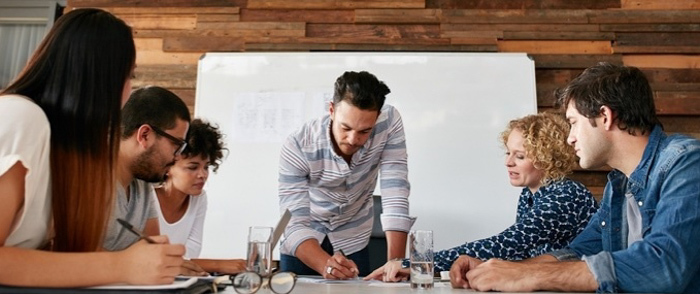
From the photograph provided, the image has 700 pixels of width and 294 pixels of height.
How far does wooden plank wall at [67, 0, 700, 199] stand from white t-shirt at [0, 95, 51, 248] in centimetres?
252

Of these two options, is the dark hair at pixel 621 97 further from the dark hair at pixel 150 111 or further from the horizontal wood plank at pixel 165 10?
the horizontal wood plank at pixel 165 10

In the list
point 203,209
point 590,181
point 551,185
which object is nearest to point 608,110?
point 551,185

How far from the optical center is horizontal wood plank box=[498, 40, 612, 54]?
10.9ft

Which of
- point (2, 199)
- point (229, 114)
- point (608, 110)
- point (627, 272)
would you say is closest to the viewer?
point (2, 199)

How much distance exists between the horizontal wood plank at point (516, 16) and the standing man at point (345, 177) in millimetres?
1429

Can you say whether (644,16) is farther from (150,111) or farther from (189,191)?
(150,111)

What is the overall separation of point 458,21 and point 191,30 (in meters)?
1.64

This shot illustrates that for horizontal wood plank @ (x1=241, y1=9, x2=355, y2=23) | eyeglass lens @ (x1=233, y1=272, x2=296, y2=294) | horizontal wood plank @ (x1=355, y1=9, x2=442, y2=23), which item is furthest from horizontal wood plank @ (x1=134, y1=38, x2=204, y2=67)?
eyeglass lens @ (x1=233, y1=272, x2=296, y2=294)

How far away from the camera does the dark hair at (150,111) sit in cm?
143

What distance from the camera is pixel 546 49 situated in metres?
3.33

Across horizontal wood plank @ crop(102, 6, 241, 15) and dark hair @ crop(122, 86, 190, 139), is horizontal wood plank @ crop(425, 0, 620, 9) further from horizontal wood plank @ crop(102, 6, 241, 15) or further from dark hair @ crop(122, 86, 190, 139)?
dark hair @ crop(122, 86, 190, 139)

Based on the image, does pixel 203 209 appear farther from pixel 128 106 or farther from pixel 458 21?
pixel 458 21

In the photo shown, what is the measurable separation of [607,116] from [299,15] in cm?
243

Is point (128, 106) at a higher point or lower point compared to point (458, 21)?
lower
